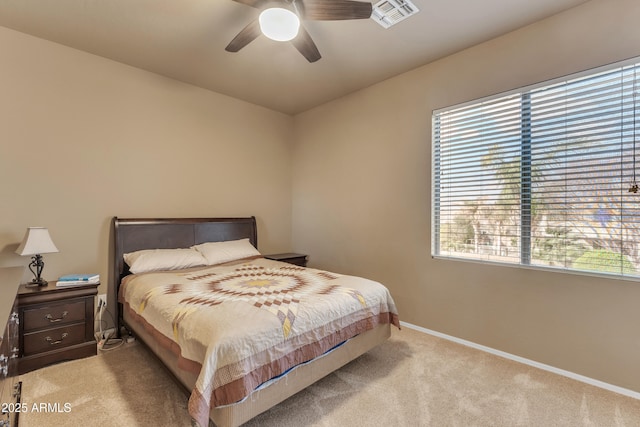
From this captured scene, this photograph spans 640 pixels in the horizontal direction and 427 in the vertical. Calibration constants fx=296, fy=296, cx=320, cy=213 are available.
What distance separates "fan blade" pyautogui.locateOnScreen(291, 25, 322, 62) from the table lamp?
2.57 meters

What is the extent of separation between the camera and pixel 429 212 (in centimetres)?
310

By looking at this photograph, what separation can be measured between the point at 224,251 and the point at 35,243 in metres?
1.61

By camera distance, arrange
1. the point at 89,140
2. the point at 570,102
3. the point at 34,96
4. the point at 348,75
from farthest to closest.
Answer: the point at 348,75 < the point at 89,140 < the point at 34,96 < the point at 570,102

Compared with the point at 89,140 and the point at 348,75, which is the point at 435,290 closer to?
the point at 348,75

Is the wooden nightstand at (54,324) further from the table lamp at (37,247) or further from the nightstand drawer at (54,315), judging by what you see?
the table lamp at (37,247)

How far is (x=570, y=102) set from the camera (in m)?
2.29

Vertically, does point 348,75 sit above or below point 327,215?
above

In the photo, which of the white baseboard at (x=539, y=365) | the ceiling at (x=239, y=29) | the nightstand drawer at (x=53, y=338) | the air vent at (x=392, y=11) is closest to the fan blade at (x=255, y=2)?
the ceiling at (x=239, y=29)

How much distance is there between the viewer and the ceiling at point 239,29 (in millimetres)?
2262

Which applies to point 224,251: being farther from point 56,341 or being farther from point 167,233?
point 56,341

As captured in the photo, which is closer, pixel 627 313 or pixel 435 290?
pixel 627 313

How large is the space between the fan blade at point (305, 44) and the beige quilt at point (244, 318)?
75.0 inches

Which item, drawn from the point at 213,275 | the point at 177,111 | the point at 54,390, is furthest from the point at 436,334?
the point at 177,111

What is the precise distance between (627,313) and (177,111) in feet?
14.9
